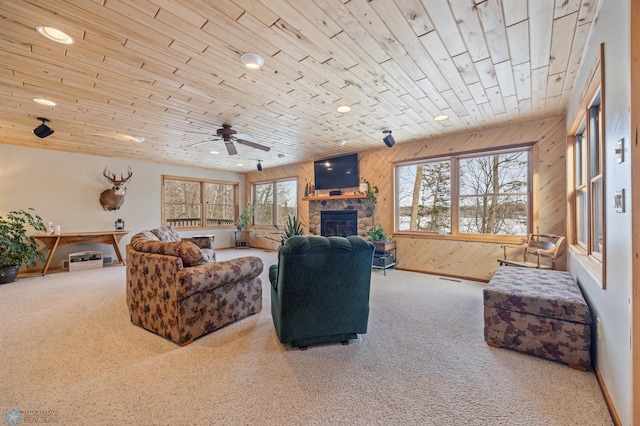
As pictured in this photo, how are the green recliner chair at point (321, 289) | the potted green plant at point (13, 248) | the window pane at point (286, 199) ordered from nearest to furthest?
1. the green recliner chair at point (321, 289)
2. the potted green plant at point (13, 248)
3. the window pane at point (286, 199)

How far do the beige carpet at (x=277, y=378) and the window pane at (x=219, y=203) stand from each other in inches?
211

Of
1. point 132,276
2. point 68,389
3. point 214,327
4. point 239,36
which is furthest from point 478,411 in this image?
point 132,276

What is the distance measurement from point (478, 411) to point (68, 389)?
2621 millimetres

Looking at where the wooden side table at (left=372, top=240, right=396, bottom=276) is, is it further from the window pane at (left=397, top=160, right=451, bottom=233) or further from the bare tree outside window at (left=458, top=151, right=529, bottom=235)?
the bare tree outside window at (left=458, top=151, right=529, bottom=235)

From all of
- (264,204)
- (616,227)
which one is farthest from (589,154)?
(264,204)

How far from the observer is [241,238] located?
28.5ft

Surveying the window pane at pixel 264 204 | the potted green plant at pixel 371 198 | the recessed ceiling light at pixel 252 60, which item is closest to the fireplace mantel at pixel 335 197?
the potted green plant at pixel 371 198

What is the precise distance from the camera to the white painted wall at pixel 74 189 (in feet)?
16.8

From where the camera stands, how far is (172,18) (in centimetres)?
181

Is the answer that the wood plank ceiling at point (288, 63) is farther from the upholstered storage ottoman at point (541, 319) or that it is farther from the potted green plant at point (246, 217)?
the potted green plant at point (246, 217)

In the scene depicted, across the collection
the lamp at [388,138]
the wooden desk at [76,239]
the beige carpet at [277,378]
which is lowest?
the beige carpet at [277,378]

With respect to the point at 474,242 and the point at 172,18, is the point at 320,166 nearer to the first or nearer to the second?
the point at 474,242

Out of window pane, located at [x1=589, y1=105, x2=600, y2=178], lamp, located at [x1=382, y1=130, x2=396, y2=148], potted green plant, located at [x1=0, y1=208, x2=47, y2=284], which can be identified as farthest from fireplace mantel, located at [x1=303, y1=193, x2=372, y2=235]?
potted green plant, located at [x1=0, y1=208, x2=47, y2=284]

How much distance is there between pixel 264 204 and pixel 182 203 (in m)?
2.36
